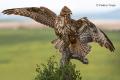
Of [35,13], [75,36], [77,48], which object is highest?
[35,13]

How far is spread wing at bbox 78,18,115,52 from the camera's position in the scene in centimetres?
612

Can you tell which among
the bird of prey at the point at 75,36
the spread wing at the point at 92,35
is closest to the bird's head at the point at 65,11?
the bird of prey at the point at 75,36

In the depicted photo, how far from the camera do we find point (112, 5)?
7652 mm

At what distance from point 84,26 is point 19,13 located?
2.29ft

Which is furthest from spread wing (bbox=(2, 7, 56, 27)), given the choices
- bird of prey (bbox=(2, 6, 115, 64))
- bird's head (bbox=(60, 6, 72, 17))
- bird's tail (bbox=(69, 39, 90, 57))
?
bird's tail (bbox=(69, 39, 90, 57))

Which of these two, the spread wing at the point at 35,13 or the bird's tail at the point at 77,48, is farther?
the spread wing at the point at 35,13

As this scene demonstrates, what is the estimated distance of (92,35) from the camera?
6.17 m

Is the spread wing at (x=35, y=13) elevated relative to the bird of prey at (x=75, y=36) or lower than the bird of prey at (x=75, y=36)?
elevated

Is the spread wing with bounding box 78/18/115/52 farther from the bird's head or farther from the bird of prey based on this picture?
the bird's head

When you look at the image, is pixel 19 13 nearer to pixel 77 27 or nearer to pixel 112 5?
pixel 77 27

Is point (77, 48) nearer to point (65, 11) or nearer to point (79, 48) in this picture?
point (79, 48)

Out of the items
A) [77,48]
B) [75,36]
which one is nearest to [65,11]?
[75,36]

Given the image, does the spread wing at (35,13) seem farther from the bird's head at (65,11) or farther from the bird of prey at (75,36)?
Result: the bird's head at (65,11)

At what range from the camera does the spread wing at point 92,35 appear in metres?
6.12
